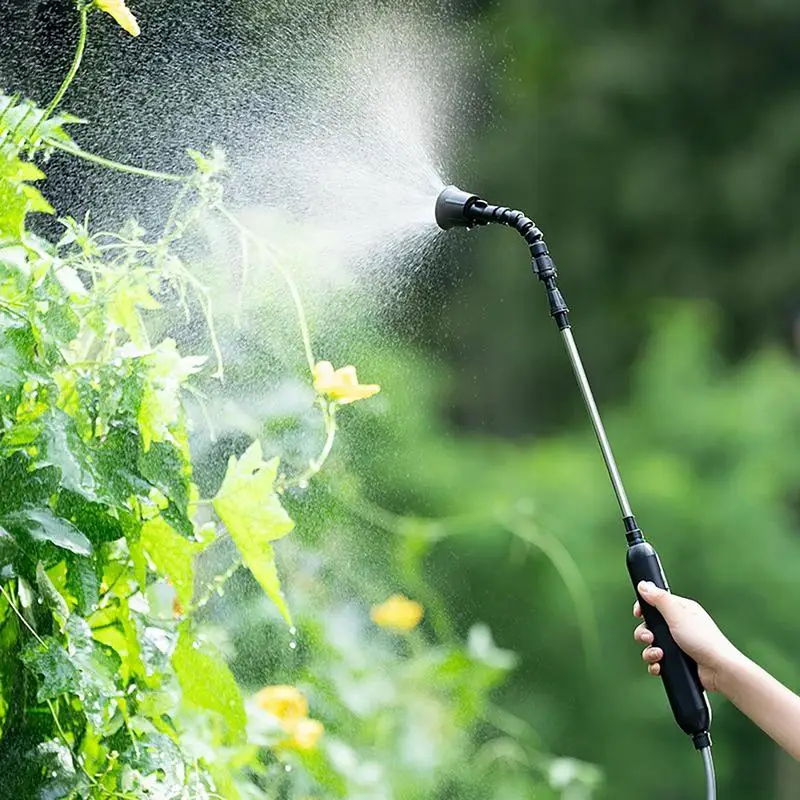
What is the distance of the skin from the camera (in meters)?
1.07

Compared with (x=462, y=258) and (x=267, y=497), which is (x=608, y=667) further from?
(x=267, y=497)

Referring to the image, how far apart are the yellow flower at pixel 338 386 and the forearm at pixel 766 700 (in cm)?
37

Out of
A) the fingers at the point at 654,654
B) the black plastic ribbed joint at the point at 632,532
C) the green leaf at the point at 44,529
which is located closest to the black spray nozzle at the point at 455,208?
the black plastic ribbed joint at the point at 632,532

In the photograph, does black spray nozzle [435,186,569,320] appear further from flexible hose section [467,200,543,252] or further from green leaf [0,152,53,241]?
green leaf [0,152,53,241]

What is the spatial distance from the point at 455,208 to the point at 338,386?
209 mm

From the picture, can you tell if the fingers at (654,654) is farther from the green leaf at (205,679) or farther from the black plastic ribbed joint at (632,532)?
the green leaf at (205,679)

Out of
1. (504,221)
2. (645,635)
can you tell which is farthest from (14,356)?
(645,635)

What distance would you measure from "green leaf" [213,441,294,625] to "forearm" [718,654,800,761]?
38 centimetres

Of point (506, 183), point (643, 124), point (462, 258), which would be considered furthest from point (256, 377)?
point (643, 124)

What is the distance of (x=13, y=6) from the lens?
1280 millimetres

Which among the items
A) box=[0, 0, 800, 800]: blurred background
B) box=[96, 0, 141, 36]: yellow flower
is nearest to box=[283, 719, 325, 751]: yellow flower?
box=[0, 0, 800, 800]: blurred background

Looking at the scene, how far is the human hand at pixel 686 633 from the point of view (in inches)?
42.0

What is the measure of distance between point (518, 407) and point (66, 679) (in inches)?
145

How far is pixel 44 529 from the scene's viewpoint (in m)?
0.84
